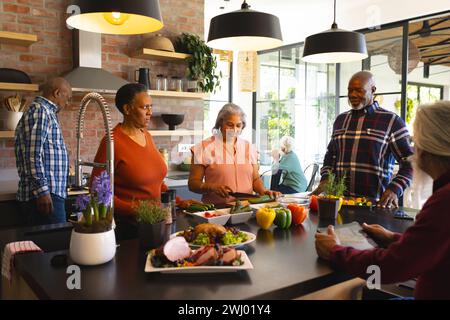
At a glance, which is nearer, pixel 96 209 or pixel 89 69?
pixel 96 209

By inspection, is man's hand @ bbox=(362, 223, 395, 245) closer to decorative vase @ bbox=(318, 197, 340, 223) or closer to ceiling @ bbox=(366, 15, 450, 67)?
decorative vase @ bbox=(318, 197, 340, 223)

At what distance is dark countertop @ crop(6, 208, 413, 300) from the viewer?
1190 millimetres

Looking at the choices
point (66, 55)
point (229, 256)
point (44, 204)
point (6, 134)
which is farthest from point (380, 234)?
point (66, 55)

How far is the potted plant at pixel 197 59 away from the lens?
15.7 ft

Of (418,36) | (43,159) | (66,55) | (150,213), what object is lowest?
(150,213)

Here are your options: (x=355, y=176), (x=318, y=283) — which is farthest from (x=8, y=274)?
(x=355, y=176)

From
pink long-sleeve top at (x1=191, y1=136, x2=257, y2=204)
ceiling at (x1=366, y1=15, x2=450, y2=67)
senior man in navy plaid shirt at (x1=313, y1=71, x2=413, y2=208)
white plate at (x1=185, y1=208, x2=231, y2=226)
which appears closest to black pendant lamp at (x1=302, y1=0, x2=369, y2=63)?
senior man in navy plaid shirt at (x1=313, y1=71, x2=413, y2=208)

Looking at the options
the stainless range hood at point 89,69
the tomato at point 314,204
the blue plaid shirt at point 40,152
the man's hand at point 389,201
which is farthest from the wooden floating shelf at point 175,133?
the man's hand at point 389,201

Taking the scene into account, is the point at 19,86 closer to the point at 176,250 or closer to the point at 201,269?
the point at 176,250

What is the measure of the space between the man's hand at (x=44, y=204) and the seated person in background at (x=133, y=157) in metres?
1.16

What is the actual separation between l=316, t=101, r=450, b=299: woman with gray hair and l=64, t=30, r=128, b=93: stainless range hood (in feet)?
11.0

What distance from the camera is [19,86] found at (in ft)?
12.4

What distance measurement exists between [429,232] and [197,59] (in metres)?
3.92
